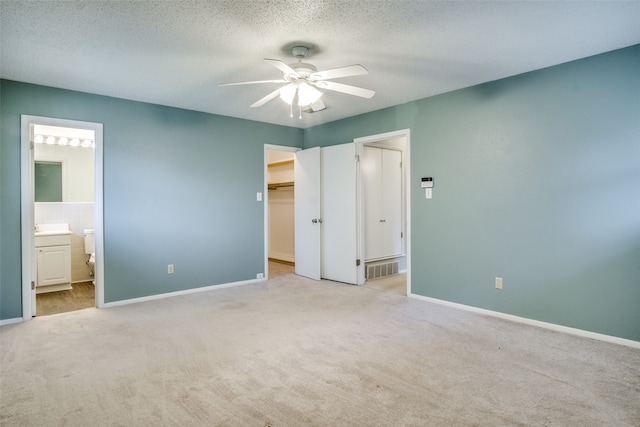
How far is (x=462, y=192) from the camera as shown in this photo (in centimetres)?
383

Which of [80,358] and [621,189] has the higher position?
[621,189]

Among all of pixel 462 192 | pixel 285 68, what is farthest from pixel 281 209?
pixel 285 68

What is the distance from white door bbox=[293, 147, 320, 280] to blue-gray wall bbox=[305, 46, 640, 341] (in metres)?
1.61

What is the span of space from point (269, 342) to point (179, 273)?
2.15 m

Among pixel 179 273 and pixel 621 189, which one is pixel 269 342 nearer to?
pixel 179 273

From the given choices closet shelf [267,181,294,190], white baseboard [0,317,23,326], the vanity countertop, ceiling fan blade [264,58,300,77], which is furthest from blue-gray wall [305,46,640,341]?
the vanity countertop

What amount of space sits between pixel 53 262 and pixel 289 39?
4.45 metres

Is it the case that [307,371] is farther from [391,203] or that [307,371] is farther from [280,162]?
[280,162]

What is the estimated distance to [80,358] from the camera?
2607mm

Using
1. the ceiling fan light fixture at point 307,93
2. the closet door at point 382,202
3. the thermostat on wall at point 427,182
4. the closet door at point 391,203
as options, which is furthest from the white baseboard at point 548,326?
the ceiling fan light fixture at point 307,93

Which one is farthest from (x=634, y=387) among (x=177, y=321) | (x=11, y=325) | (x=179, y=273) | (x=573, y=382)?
(x=11, y=325)

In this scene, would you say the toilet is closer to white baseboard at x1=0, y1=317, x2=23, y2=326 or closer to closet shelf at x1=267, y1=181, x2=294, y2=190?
white baseboard at x1=0, y1=317, x2=23, y2=326

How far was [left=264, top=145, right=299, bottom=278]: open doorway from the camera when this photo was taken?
6.95 meters

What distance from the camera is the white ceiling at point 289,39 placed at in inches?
87.4
